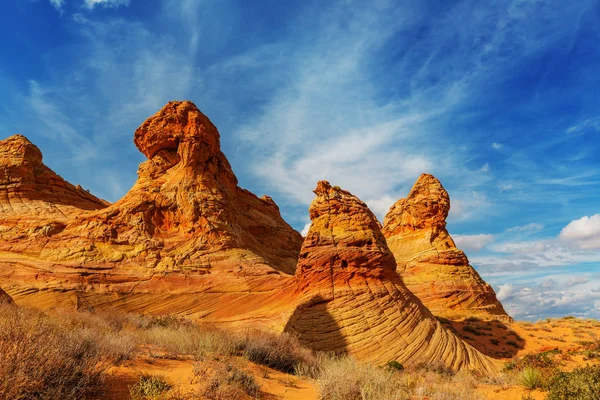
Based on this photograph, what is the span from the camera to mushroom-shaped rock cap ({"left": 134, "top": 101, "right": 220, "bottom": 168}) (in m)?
31.5

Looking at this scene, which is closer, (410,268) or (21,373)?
(21,373)

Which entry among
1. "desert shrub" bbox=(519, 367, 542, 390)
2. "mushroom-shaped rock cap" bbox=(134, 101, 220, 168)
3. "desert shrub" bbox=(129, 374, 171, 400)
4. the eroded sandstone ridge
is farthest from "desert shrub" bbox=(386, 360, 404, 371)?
"mushroom-shaped rock cap" bbox=(134, 101, 220, 168)

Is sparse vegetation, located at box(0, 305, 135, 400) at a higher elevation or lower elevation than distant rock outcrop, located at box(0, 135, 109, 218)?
lower

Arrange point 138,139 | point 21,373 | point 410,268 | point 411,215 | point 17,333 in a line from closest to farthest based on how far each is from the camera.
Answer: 1. point 21,373
2. point 17,333
3. point 138,139
4. point 410,268
5. point 411,215

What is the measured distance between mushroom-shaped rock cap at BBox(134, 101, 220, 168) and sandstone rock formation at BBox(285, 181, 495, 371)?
1591cm

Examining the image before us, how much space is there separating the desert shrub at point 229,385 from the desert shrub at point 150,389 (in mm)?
686

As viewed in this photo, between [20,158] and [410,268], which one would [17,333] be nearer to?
[20,158]

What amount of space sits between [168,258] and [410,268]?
24.0m

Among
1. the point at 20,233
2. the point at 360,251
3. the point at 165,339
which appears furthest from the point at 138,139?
the point at 165,339

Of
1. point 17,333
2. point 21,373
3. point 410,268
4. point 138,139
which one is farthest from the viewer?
point 410,268

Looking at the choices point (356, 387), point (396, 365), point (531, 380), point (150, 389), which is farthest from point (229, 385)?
point (396, 365)

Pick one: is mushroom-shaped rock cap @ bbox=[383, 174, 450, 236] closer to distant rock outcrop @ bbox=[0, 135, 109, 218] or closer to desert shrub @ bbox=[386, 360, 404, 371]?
desert shrub @ bbox=[386, 360, 404, 371]

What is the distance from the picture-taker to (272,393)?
24.0ft

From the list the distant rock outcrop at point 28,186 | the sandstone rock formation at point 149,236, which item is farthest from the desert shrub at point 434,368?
the distant rock outcrop at point 28,186
